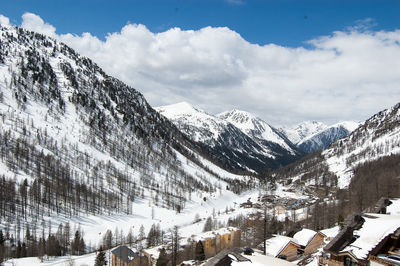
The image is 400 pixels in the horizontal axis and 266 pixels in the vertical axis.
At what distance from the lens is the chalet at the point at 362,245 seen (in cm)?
2947

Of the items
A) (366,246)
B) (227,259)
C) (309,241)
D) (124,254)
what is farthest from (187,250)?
(366,246)

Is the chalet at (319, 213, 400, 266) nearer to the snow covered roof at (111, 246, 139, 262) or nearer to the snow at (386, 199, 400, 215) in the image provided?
the snow at (386, 199, 400, 215)

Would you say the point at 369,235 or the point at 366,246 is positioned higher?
the point at 369,235

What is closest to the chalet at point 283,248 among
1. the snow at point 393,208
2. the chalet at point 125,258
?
the snow at point 393,208

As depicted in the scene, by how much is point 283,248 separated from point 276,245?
7.82 ft

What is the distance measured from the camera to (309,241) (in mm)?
56969

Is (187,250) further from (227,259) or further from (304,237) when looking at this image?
(227,259)

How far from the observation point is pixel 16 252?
9219 cm

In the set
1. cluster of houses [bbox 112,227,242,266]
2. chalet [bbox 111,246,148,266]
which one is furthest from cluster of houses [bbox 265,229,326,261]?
chalet [bbox 111,246,148,266]

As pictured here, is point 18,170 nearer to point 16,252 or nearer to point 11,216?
point 11,216

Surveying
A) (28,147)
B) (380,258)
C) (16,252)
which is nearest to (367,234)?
(380,258)

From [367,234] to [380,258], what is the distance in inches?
211

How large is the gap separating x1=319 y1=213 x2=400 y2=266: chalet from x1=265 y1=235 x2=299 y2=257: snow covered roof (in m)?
19.5

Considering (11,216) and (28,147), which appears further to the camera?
(28,147)
